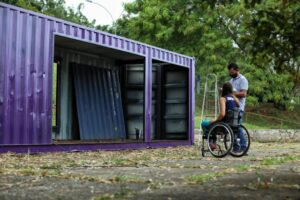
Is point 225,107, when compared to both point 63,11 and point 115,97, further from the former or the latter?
point 63,11

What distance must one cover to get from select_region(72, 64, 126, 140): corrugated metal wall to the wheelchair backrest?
21.3 feet

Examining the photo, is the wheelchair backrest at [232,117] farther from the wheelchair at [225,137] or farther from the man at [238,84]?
the man at [238,84]

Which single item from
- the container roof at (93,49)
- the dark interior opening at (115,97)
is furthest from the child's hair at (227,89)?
the dark interior opening at (115,97)

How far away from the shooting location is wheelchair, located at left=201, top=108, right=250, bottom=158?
32.2 ft

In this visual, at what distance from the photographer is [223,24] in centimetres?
3484

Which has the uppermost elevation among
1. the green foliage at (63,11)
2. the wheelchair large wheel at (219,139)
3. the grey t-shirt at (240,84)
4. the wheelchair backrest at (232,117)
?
the green foliage at (63,11)

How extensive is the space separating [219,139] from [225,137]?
0.61 feet

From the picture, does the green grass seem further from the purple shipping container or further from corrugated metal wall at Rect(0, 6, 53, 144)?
corrugated metal wall at Rect(0, 6, 53, 144)

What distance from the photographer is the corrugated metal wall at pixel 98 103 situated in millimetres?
15828

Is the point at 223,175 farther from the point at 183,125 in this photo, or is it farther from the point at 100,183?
the point at 183,125

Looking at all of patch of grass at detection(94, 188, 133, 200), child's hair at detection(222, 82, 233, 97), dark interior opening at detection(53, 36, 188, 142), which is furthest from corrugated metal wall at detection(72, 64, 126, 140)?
patch of grass at detection(94, 188, 133, 200)

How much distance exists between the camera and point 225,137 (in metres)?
9.86

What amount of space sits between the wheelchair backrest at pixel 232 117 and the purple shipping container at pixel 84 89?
336cm

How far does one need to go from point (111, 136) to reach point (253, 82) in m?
18.2
